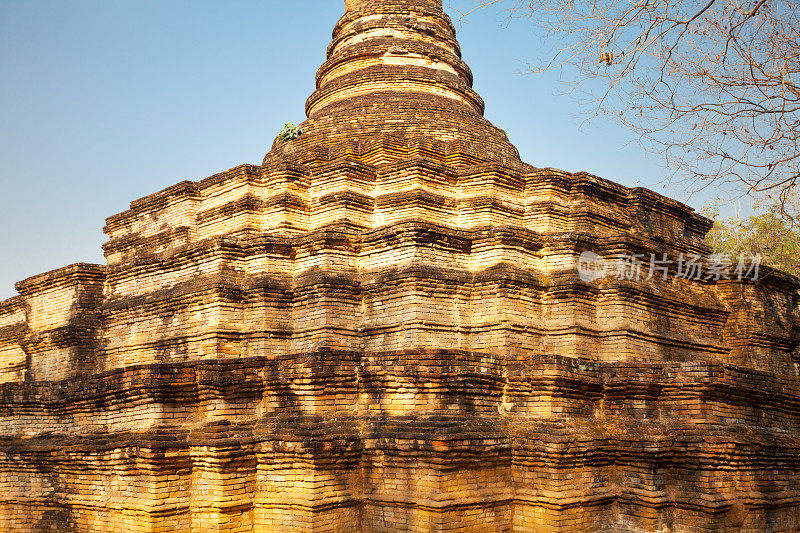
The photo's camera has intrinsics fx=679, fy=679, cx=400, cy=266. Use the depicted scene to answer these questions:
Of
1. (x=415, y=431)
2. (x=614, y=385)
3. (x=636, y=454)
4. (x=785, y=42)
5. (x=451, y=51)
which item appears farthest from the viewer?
(x=451, y=51)

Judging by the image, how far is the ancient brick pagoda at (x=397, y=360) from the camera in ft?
28.6

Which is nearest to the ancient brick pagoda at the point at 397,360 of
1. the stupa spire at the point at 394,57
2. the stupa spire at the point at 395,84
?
the stupa spire at the point at 395,84

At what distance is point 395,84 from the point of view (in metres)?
15.3

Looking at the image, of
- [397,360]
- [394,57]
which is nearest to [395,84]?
[394,57]

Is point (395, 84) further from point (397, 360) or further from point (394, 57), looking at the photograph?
point (397, 360)

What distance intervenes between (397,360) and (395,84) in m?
8.20

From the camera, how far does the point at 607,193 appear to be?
12.9 metres

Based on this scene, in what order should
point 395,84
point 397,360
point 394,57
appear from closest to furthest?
point 397,360 → point 395,84 → point 394,57

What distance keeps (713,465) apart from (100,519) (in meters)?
8.19

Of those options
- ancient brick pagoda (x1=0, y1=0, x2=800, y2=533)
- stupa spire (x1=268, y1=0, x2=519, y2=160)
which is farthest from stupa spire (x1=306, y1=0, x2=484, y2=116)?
ancient brick pagoda (x1=0, y1=0, x2=800, y2=533)

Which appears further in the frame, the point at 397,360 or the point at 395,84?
the point at 395,84

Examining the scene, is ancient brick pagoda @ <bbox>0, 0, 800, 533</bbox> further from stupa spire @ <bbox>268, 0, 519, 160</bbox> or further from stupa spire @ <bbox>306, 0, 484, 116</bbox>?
stupa spire @ <bbox>306, 0, 484, 116</bbox>

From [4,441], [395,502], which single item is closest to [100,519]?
[4,441]

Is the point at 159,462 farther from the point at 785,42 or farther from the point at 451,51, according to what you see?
the point at 451,51
